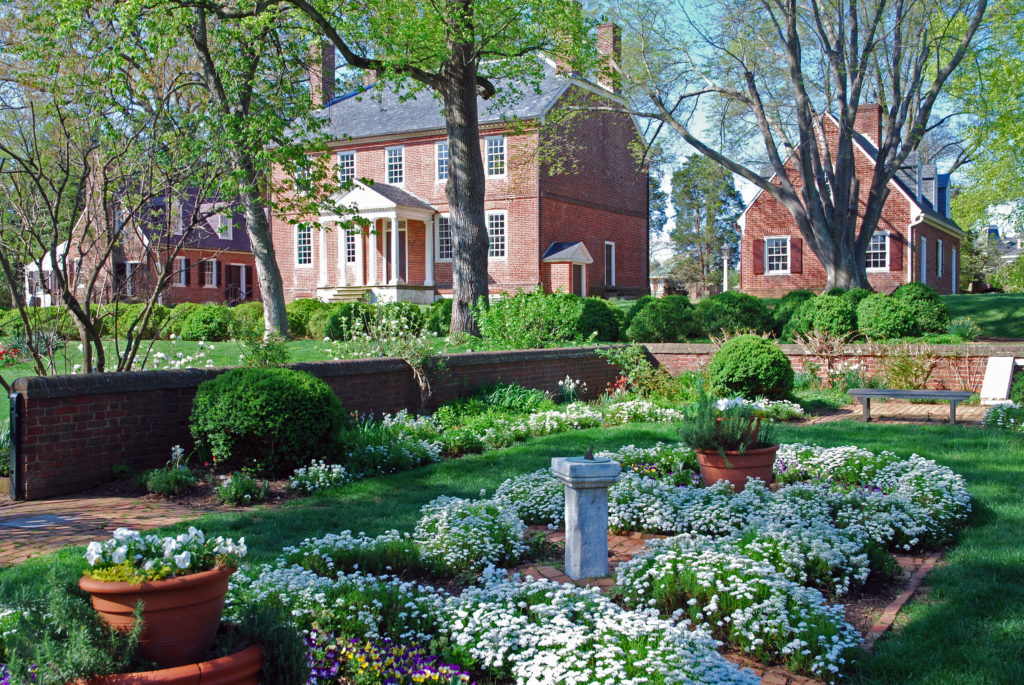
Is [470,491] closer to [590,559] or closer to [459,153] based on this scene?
[590,559]

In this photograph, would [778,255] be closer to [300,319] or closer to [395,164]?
[395,164]

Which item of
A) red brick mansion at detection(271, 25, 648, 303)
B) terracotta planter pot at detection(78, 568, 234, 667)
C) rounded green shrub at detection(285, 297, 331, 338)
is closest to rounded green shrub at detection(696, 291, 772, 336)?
red brick mansion at detection(271, 25, 648, 303)

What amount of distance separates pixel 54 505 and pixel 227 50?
37.1 ft

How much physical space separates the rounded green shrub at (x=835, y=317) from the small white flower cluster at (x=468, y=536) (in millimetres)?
12767

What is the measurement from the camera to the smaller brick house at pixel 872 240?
31.2 metres

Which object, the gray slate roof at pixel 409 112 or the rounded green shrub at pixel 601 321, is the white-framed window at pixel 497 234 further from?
the rounded green shrub at pixel 601 321

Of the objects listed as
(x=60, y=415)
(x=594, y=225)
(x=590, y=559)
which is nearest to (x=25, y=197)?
(x=60, y=415)

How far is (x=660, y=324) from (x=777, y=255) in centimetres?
1771

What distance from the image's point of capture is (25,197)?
28.4ft

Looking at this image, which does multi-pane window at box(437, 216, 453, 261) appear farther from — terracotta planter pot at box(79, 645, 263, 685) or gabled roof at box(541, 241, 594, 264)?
terracotta planter pot at box(79, 645, 263, 685)

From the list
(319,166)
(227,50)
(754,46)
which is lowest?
(319,166)

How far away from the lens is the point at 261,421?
7484 millimetres

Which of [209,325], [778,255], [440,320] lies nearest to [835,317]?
[440,320]

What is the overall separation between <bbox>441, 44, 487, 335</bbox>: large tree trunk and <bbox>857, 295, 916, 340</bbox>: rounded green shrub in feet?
25.5
